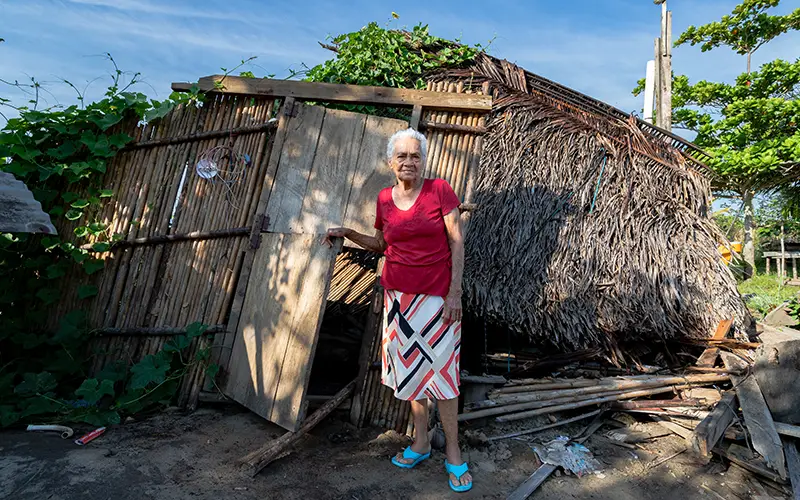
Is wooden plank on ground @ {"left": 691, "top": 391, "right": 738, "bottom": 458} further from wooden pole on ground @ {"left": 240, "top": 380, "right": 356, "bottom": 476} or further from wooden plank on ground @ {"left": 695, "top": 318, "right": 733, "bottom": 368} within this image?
wooden pole on ground @ {"left": 240, "top": 380, "right": 356, "bottom": 476}

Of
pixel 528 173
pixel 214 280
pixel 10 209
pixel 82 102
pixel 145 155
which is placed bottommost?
pixel 214 280

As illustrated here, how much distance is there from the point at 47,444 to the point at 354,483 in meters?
2.00

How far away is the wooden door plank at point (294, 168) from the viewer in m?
3.62

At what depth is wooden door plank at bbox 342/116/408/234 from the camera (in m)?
3.50

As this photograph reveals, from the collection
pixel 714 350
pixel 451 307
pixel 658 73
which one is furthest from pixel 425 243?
pixel 658 73

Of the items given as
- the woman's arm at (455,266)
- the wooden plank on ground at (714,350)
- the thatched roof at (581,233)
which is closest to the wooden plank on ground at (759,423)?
the wooden plank on ground at (714,350)

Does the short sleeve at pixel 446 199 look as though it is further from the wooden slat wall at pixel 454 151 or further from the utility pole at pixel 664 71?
the utility pole at pixel 664 71

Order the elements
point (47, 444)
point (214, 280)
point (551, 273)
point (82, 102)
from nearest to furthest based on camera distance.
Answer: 1. point (47, 444)
2. point (214, 280)
3. point (82, 102)
4. point (551, 273)

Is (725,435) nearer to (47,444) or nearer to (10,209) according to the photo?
(47,444)

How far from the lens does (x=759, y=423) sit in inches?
128

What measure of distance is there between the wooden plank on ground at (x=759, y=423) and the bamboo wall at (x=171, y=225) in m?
3.96

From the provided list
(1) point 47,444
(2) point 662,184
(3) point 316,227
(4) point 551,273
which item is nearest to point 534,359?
(4) point 551,273

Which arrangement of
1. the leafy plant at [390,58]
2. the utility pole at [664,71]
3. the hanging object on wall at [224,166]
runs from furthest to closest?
1. the utility pole at [664,71]
2. the leafy plant at [390,58]
3. the hanging object on wall at [224,166]

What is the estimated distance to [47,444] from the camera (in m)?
2.93
